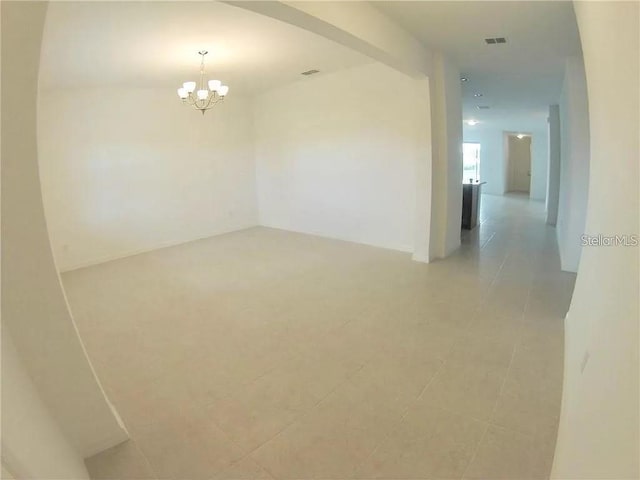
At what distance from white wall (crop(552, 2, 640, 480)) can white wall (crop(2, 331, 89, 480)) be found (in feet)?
5.24

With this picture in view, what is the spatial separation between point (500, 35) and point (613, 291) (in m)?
3.40

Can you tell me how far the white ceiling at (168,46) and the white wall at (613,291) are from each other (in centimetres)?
270

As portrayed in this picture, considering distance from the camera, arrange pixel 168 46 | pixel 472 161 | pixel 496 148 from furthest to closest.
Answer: pixel 472 161 → pixel 496 148 → pixel 168 46

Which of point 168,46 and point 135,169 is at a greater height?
point 168,46

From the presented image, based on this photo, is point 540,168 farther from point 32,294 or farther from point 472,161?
point 32,294

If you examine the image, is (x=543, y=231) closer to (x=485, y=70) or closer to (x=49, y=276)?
(x=485, y=70)

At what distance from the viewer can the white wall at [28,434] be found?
99cm

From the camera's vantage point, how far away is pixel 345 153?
19.4 ft

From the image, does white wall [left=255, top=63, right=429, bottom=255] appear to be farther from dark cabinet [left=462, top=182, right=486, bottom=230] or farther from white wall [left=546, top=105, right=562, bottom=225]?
white wall [left=546, top=105, right=562, bottom=225]

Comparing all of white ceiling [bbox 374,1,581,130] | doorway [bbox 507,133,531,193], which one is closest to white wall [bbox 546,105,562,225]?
white ceiling [bbox 374,1,581,130]

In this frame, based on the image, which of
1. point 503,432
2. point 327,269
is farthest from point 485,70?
point 503,432

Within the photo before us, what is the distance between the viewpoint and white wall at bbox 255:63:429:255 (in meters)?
5.16

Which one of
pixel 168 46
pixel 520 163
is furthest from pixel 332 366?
pixel 520 163

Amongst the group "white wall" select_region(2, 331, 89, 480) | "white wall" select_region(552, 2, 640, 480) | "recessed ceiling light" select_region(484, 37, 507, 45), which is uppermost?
"recessed ceiling light" select_region(484, 37, 507, 45)
